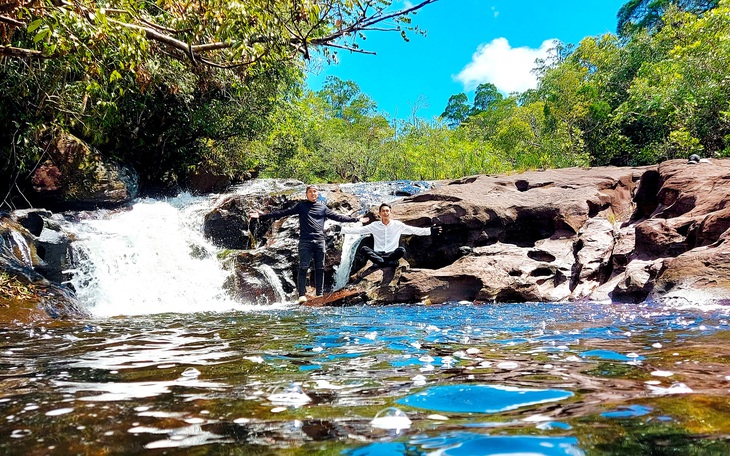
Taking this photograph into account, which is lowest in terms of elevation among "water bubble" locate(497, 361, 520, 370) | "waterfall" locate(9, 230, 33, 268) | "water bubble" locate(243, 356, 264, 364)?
"water bubble" locate(497, 361, 520, 370)

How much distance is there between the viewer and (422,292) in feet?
33.7

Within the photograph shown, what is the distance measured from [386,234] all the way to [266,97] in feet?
39.1

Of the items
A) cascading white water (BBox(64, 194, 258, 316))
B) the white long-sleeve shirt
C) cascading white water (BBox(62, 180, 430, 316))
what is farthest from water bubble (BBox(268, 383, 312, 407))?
the white long-sleeve shirt

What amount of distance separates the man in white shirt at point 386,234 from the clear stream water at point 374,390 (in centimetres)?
544

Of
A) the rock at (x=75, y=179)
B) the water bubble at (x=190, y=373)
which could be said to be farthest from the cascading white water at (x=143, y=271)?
the water bubble at (x=190, y=373)

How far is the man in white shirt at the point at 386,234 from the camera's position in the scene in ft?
35.6

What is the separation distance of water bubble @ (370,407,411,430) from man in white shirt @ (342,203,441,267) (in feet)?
28.8

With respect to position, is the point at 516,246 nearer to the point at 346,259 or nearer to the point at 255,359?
the point at 346,259

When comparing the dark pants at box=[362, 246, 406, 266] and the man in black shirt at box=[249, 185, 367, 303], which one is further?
the dark pants at box=[362, 246, 406, 266]

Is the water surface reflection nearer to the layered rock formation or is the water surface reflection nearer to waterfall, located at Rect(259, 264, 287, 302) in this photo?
the layered rock formation

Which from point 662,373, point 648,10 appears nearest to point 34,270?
point 662,373

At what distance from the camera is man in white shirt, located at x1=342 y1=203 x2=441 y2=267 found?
1086 centimetres

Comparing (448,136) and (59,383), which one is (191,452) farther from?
(448,136)

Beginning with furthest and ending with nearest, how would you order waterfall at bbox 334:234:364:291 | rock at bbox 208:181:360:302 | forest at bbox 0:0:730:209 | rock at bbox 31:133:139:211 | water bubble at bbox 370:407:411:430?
1. rock at bbox 31:133:139:211
2. waterfall at bbox 334:234:364:291
3. rock at bbox 208:181:360:302
4. forest at bbox 0:0:730:209
5. water bubble at bbox 370:407:411:430
